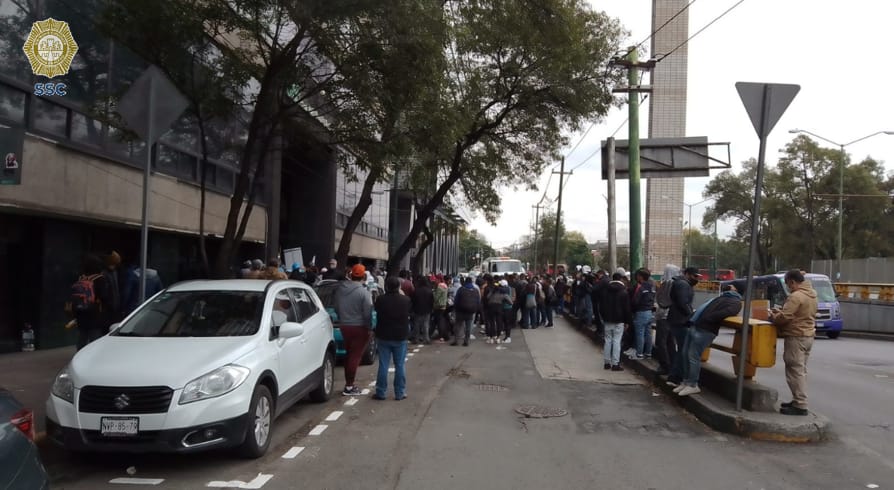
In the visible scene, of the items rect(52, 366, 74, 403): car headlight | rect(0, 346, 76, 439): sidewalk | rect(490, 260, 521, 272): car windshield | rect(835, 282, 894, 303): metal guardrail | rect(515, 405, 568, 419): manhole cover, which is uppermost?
rect(490, 260, 521, 272): car windshield

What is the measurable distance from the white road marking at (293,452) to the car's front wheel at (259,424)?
20 cm

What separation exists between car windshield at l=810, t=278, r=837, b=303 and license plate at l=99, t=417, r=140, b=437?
72.3 feet

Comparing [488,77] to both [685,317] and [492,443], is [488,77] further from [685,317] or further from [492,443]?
[492,443]

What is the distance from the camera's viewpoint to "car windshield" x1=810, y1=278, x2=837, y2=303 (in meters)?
21.5

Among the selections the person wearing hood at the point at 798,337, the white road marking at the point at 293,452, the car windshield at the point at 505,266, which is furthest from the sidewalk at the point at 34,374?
the car windshield at the point at 505,266

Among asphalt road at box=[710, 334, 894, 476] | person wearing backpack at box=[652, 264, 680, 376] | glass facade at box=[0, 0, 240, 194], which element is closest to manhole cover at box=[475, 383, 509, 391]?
person wearing backpack at box=[652, 264, 680, 376]

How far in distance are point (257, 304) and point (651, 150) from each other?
1235 cm

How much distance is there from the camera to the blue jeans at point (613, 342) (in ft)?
38.1

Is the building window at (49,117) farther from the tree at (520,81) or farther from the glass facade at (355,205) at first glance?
the glass facade at (355,205)

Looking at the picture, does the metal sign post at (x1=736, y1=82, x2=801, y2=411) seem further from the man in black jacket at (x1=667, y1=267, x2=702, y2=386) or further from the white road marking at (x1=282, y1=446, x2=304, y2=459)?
the white road marking at (x1=282, y1=446, x2=304, y2=459)

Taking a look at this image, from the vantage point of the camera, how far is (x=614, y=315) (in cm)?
1131

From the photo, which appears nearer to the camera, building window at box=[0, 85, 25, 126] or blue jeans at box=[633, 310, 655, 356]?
building window at box=[0, 85, 25, 126]

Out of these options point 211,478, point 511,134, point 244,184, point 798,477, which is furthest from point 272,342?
point 511,134

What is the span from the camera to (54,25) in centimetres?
1091
